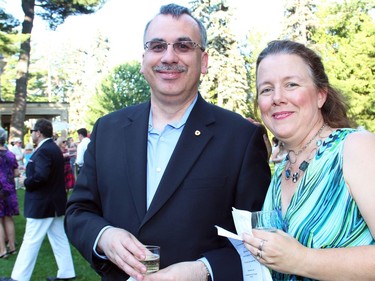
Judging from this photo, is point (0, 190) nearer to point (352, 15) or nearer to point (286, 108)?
point (286, 108)

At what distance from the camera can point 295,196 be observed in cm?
204

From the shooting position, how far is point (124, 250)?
6.73 ft

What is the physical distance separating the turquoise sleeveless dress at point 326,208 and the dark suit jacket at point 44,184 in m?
5.39

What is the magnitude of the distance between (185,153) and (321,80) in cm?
79

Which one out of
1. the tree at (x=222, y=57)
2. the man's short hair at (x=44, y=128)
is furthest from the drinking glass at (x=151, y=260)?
the tree at (x=222, y=57)

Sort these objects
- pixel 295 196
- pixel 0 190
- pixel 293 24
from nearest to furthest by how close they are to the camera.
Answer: pixel 295 196
pixel 0 190
pixel 293 24

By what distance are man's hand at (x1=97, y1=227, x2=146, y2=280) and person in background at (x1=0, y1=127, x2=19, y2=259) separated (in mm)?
6242

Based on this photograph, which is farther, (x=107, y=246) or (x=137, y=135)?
(x=137, y=135)

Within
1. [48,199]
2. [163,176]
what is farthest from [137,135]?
[48,199]

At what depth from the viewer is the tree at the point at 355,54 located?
25422 millimetres

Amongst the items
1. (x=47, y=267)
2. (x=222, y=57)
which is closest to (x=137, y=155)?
(x=47, y=267)

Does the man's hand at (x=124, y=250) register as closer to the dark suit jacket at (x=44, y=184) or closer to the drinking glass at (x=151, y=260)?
the drinking glass at (x=151, y=260)

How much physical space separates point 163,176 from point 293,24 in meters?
33.6

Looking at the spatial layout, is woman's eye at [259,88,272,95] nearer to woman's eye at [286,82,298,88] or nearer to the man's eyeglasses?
woman's eye at [286,82,298,88]
